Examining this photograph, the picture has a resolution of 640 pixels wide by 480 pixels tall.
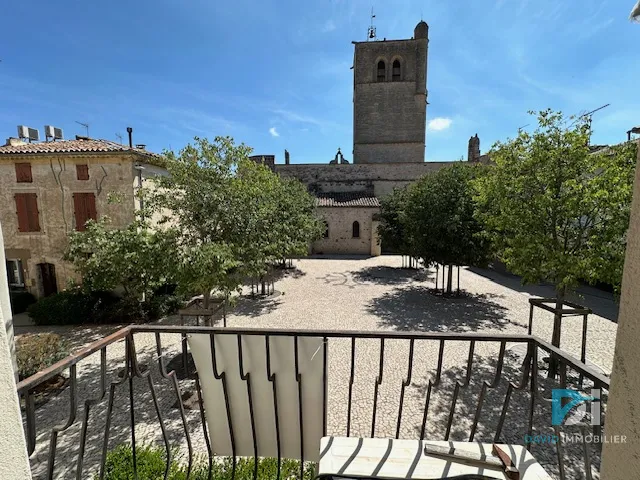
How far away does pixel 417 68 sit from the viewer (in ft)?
86.4

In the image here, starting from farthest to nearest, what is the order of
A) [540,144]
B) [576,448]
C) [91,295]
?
[91,295] → [540,144] → [576,448]

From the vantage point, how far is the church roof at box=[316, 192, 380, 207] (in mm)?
22422

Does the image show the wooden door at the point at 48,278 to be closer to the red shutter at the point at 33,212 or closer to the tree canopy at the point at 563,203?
the red shutter at the point at 33,212

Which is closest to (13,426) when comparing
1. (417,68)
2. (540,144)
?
(540,144)

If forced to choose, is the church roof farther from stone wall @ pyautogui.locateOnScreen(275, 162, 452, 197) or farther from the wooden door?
the wooden door

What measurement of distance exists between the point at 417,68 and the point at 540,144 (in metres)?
25.4

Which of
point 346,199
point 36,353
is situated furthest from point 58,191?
point 346,199

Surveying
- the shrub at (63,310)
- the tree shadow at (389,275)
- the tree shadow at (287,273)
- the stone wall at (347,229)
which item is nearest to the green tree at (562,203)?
the tree shadow at (389,275)

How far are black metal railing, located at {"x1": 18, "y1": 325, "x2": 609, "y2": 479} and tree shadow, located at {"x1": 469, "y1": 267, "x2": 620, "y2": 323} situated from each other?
5241 millimetres

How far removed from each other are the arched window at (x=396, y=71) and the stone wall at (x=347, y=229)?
13474 mm

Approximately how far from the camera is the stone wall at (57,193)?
33.6 feet

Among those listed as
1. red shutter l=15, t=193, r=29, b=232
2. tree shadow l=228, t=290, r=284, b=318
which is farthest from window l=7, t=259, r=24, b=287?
tree shadow l=228, t=290, r=284, b=318

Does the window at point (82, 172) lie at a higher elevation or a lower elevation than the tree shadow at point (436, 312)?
higher

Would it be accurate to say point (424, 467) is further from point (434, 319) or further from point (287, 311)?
point (287, 311)
